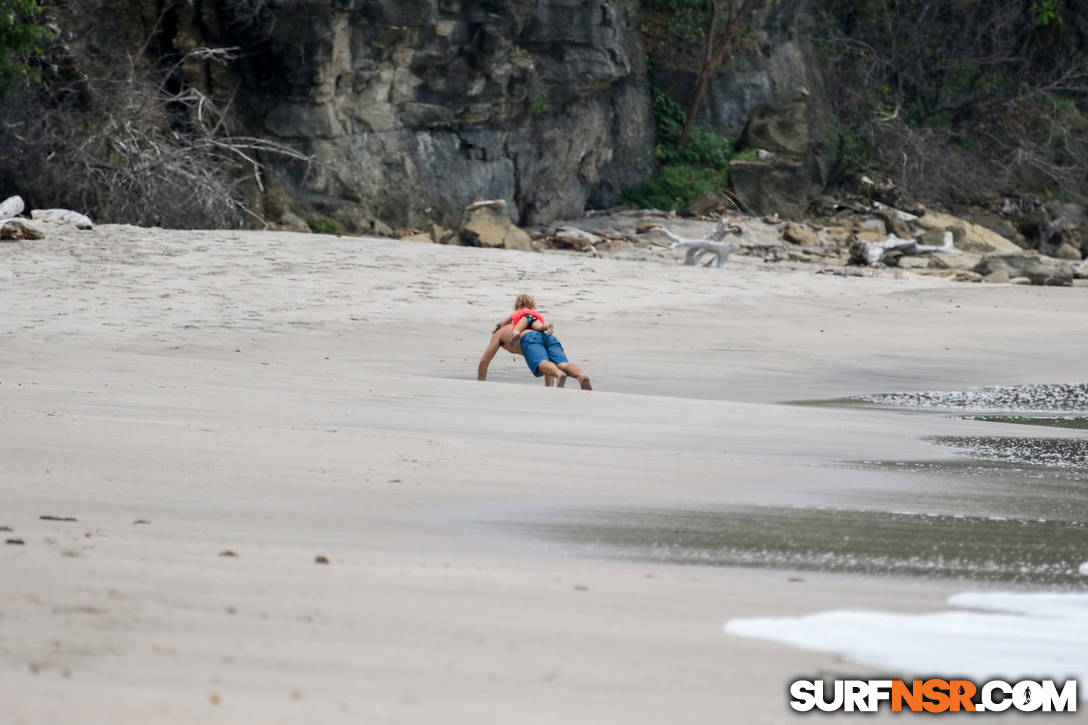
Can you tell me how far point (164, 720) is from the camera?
1880 mm

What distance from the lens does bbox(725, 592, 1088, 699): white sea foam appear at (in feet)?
7.74

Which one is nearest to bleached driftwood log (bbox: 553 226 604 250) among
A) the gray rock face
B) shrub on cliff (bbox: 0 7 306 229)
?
the gray rock face

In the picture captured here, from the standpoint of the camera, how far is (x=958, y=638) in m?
2.60

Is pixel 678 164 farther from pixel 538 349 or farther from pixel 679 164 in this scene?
pixel 538 349

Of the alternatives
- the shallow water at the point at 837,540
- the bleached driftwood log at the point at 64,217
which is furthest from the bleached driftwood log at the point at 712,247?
the shallow water at the point at 837,540

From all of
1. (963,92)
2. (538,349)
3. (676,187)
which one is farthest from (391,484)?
(963,92)

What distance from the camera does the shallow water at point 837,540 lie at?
11.5 feet

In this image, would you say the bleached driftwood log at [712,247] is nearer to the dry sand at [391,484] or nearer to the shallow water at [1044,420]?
the dry sand at [391,484]

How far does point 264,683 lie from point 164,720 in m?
0.22

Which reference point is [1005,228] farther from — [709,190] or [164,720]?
[164,720]

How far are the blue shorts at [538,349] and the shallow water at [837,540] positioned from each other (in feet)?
16.7

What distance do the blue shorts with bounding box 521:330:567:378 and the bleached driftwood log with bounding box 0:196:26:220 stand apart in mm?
8552

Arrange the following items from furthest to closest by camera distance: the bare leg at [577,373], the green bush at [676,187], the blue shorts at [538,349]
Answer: the green bush at [676,187]
the blue shorts at [538,349]
the bare leg at [577,373]

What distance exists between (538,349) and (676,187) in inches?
649
